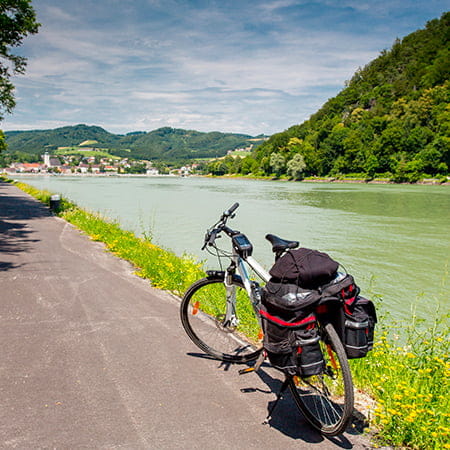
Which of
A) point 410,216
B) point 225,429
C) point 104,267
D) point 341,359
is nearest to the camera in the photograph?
point 341,359

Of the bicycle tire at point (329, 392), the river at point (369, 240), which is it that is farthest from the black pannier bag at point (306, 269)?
the river at point (369, 240)

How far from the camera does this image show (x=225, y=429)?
2621 millimetres

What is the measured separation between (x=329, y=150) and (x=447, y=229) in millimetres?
88722

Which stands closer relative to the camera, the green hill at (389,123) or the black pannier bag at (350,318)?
the black pannier bag at (350,318)

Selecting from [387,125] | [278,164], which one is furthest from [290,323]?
[387,125]

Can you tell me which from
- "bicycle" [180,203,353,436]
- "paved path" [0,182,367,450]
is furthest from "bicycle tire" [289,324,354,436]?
"paved path" [0,182,367,450]

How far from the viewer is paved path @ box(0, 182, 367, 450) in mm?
2535

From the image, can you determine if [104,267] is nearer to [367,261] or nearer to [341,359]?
[341,359]

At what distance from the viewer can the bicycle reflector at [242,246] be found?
10.9 ft

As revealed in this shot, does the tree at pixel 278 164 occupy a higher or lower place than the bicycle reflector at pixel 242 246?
higher

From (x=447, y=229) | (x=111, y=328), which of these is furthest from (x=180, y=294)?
(x=447, y=229)

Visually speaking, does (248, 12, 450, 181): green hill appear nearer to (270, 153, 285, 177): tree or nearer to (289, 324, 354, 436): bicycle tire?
(270, 153, 285, 177): tree

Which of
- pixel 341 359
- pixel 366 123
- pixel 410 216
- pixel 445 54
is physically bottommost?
pixel 410 216

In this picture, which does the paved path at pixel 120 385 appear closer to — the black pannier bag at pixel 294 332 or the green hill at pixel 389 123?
the black pannier bag at pixel 294 332
